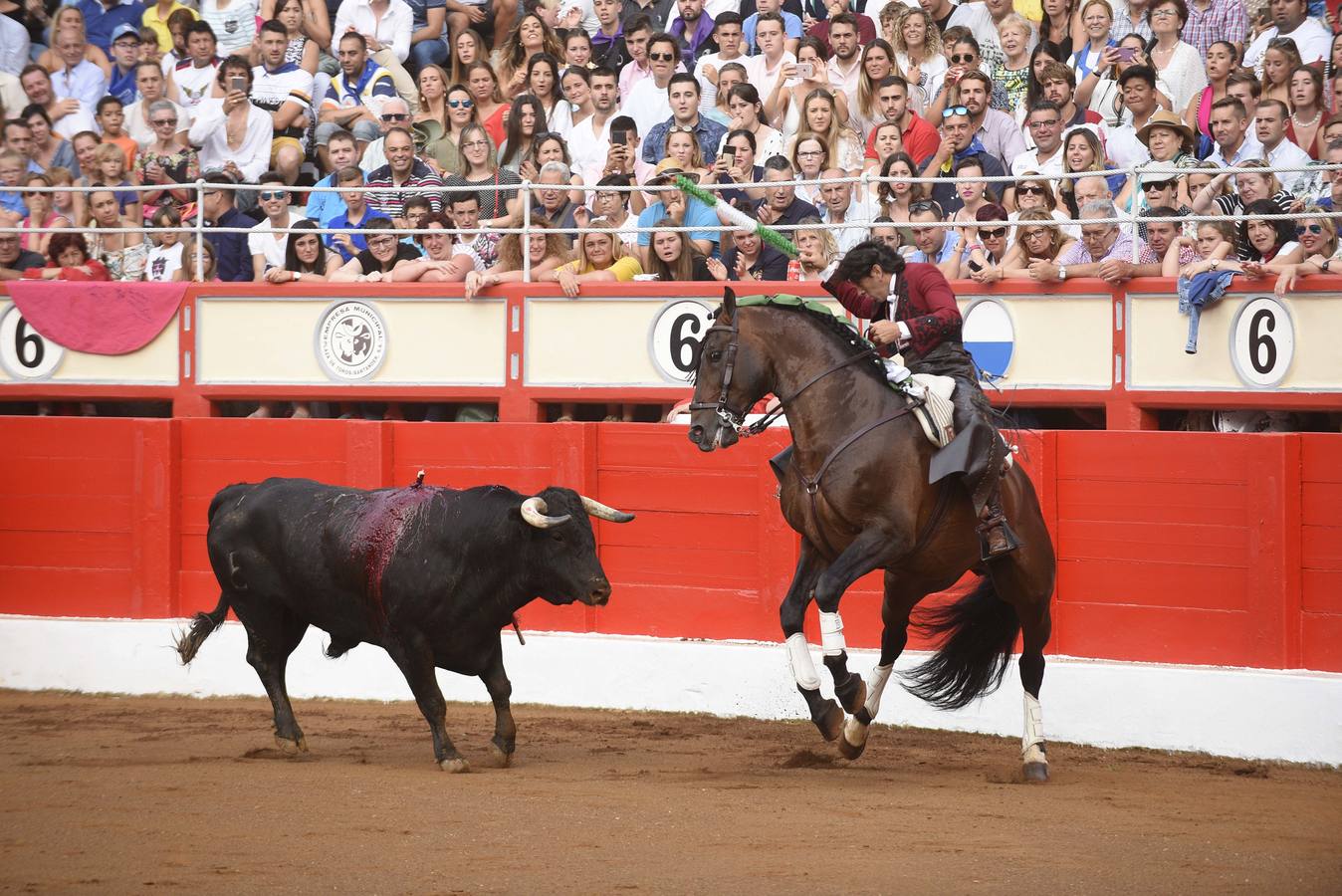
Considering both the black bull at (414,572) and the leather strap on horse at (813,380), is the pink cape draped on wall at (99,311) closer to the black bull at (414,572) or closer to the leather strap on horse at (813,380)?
the black bull at (414,572)

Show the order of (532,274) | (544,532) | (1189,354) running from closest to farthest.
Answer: (544,532), (1189,354), (532,274)

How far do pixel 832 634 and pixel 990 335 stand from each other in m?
3.72

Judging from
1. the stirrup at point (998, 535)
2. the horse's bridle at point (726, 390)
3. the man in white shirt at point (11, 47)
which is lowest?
the stirrup at point (998, 535)

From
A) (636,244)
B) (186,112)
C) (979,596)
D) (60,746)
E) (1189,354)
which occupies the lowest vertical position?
(60,746)

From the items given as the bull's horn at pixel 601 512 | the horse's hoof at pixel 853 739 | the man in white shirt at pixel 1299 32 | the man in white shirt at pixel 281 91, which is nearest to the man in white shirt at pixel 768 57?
the man in white shirt at pixel 1299 32

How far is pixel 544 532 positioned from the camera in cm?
763

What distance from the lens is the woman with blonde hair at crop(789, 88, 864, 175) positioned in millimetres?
11203

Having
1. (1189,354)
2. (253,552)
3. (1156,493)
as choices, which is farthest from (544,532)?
(1189,354)

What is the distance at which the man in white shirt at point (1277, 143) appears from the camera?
973 cm

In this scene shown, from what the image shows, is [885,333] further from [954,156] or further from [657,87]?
[657,87]

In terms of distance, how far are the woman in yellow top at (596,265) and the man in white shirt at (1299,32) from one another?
4321 millimetres

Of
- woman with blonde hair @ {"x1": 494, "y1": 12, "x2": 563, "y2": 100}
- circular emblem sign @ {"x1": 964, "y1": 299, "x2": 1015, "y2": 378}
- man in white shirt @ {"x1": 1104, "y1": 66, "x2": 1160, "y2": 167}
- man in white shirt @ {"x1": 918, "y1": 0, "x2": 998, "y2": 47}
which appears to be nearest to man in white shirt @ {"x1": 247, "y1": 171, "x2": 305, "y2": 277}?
woman with blonde hair @ {"x1": 494, "y1": 12, "x2": 563, "y2": 100}

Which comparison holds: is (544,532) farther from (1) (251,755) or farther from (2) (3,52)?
(2) (3,52)

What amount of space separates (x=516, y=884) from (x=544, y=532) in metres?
2.41
